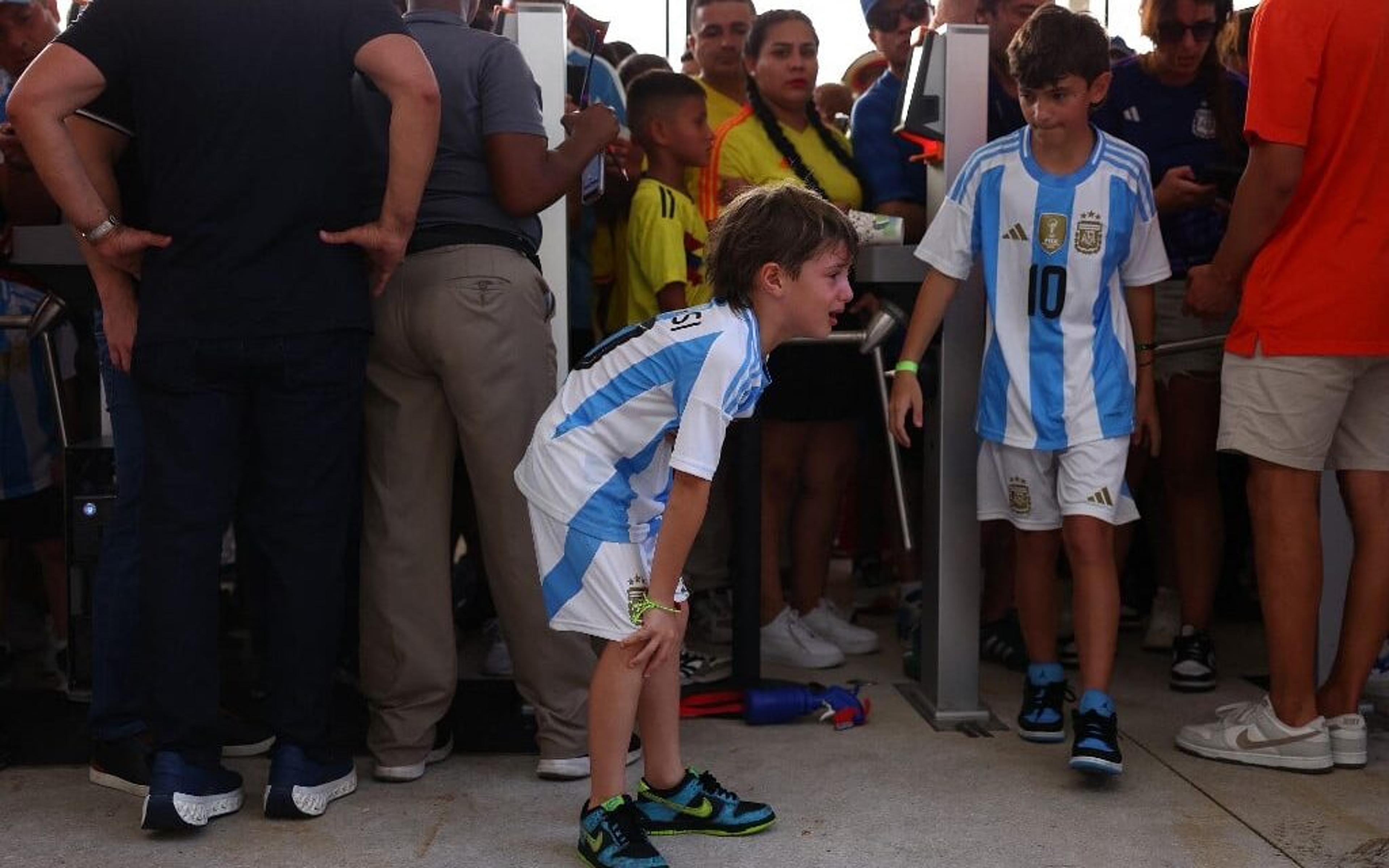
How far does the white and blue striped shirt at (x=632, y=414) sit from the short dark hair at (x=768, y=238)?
0.14 ft

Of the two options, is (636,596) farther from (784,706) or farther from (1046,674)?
(1046,674)

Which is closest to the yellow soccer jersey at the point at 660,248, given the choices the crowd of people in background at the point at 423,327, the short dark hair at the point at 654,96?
the crowd of people in background at the point at 423,327

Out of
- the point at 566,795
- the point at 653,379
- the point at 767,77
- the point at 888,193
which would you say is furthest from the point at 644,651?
the point at 767,77

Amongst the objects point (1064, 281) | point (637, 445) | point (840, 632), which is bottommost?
point (840, 632)

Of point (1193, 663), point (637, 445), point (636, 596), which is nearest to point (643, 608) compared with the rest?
point (636, 596)

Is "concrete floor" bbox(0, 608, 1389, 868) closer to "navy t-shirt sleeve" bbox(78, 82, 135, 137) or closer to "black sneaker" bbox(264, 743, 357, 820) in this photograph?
"black sneaker" bbox(264, 743, 357, 820)

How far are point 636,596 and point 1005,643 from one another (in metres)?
1.60

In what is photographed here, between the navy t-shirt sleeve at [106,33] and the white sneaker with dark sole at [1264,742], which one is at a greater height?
the navy t-shirt sleeve at [106,33]

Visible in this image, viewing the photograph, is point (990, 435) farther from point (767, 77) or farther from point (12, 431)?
point (12, 431)

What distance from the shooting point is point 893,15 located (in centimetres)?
398

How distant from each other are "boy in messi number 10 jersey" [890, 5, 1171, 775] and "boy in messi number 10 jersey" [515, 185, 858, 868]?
2.00 ft

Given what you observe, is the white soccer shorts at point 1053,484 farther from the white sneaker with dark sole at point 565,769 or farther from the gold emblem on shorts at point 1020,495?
the white sneaker with dark sole at point 565,769

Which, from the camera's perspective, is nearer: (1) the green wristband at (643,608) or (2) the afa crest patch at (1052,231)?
(1) the green wristband at (643,608)

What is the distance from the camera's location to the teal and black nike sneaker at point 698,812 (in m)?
2.41
